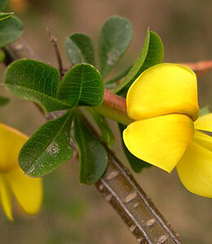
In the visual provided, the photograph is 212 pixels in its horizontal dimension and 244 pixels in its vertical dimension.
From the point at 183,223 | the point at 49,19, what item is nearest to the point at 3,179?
the point at 183,223

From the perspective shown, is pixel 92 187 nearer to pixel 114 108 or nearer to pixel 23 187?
pixel 23 187

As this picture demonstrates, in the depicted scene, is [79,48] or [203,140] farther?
[79,48]

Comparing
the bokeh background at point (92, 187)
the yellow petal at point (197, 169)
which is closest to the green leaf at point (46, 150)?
the yellow petal at point (197, 169)

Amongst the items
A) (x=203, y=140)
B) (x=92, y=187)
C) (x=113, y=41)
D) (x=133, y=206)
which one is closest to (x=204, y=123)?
(x=203, y=140)

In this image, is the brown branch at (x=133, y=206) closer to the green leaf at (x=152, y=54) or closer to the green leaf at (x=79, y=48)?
the green leaf at (x=152, y=54)

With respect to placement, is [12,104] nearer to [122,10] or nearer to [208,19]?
[122,10]

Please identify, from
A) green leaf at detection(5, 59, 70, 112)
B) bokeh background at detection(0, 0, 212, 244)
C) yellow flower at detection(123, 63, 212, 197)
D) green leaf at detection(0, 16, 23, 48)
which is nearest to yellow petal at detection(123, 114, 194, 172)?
yellow flower at detection(123, 63, 212, 197)
